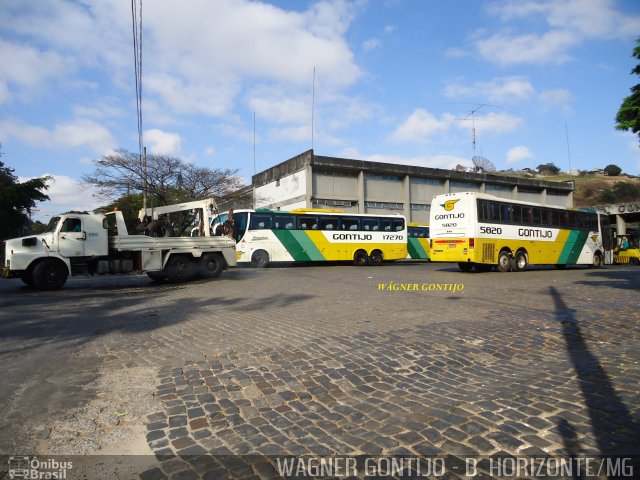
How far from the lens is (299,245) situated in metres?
20.8

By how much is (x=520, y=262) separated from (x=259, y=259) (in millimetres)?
12343

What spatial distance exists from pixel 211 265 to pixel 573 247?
17587 millimetres

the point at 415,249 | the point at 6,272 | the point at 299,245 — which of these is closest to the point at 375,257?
the point at 299,245

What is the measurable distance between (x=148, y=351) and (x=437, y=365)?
3489 mm

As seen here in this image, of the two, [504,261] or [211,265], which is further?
[504,261]

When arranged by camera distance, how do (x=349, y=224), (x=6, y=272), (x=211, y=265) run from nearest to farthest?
(x=6, y=272) < (x=211, y=265) < (x=349, y=224)

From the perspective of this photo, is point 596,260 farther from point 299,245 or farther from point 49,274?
point 49,274

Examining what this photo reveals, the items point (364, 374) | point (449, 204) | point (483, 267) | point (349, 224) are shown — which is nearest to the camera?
point (364, 374)

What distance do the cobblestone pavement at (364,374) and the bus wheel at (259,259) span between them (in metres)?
11.7

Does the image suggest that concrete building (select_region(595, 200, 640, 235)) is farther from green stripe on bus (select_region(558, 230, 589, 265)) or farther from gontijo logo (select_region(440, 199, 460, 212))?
gontijo logo (select_region(440, 199, 460, 212))

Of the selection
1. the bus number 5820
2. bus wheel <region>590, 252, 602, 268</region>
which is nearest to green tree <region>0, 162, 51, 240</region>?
the bus number 5820

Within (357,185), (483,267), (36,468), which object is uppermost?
(357,185)

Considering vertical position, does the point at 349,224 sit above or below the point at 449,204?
below

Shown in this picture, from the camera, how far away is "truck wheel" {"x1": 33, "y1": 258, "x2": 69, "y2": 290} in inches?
438
